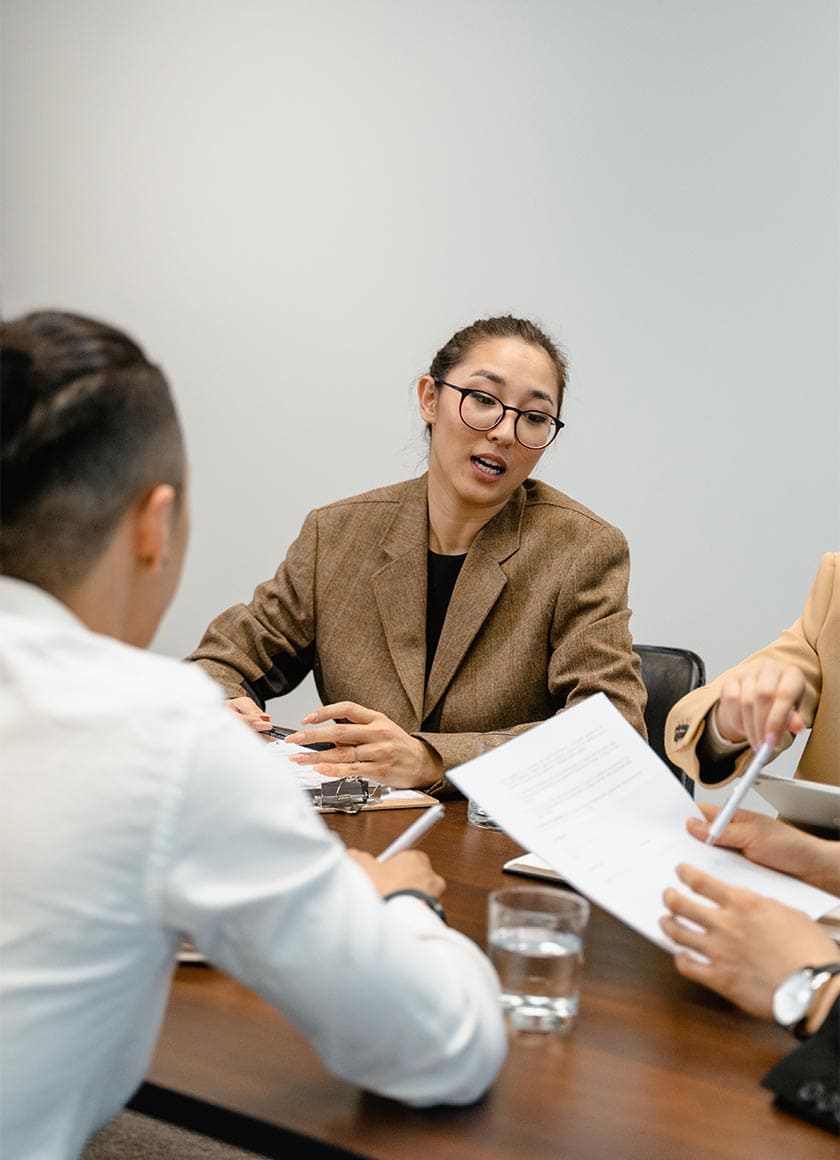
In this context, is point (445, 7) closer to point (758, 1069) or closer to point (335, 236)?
point (335, 236)

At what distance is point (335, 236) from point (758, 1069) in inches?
140

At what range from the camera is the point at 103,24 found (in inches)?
178

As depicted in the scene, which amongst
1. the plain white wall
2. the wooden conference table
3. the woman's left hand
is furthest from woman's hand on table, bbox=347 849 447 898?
the plain white wall

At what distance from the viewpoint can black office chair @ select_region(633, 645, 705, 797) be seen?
2.33 meters

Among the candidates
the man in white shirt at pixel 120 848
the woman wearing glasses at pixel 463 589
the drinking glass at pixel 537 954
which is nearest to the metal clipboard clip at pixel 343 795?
the woman wearing glasses at pixel 463 589

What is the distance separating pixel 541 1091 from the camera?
93 centimetres

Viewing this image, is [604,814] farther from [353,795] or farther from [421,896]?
[353,795]

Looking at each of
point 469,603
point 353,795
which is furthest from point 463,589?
point 353,795

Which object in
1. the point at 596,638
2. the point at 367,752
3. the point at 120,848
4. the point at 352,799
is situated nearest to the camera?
the point at 120,848

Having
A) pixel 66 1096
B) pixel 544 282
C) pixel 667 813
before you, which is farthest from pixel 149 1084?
pixel 544 282

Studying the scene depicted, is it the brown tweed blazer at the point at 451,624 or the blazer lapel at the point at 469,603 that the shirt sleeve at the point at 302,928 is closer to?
the brown tweed blazer at the point at 451,624

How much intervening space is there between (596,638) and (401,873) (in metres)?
1.11

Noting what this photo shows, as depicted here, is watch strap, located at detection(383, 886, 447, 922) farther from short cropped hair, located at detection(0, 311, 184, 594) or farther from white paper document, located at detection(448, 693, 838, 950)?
short cropped hair, located at detection(0, 311, 184, 594)

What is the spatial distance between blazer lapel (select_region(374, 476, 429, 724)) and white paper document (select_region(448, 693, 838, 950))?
3.02 feet
